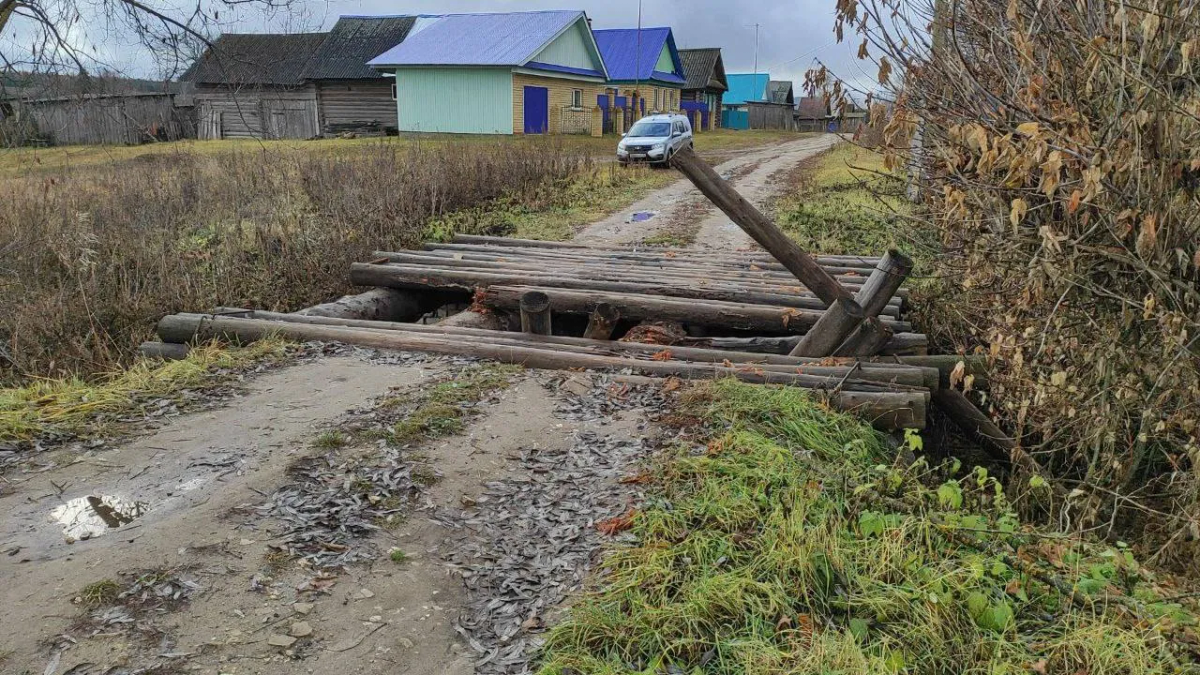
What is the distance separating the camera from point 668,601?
333 centimetres

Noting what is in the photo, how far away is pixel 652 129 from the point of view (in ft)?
82.0

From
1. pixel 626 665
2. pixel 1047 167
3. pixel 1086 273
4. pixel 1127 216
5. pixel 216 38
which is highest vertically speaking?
pixel 216 38

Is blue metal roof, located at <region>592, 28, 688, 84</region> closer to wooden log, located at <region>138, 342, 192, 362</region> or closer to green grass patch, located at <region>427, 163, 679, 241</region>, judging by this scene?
green grass patch, located at <region>427, 163, 679, 241</region>

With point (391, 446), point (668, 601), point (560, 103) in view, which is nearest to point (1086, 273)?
point (668, 601)

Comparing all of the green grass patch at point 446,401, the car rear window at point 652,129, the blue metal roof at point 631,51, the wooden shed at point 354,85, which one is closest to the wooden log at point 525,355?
the green grass patch at point 446,401

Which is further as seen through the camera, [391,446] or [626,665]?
[391,446]

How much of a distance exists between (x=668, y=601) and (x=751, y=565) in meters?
0.42

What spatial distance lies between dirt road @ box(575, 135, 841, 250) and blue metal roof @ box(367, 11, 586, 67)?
1305cm

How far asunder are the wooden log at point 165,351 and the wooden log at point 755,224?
4345mm

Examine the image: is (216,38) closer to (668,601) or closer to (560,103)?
(668,601)

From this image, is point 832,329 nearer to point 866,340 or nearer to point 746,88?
point 866,340

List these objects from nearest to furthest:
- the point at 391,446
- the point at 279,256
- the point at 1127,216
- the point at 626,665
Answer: the point at 626,665, the point at 1127,216, the point at 391,446, the point at 279,256

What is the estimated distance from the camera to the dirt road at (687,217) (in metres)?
12.9

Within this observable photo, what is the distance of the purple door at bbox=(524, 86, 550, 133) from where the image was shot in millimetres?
34031
